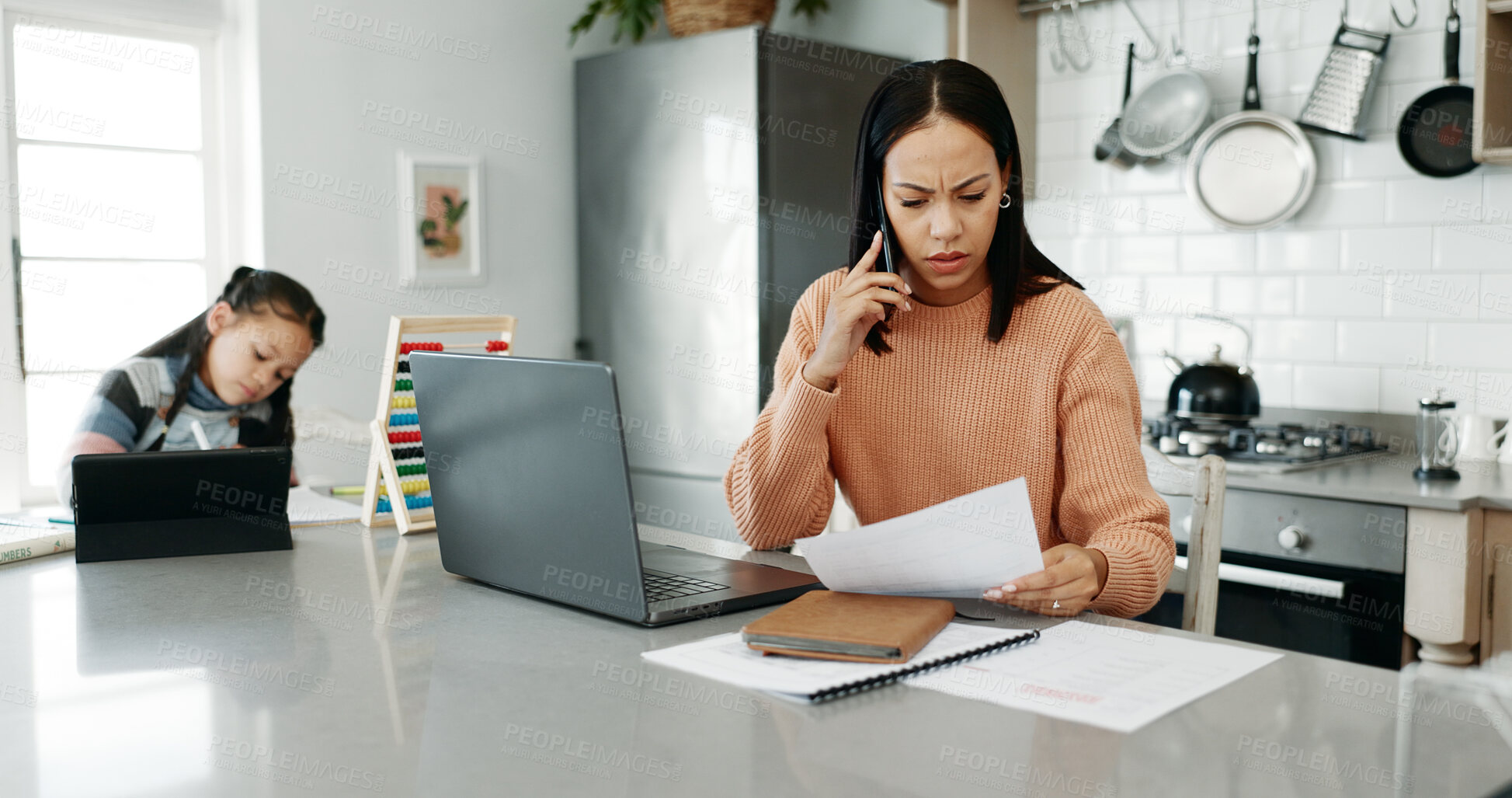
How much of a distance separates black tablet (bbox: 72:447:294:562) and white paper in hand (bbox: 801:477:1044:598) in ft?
2.70

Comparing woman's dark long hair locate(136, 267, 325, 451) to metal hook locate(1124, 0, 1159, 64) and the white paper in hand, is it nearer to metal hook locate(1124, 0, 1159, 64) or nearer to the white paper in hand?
the white paper in hand

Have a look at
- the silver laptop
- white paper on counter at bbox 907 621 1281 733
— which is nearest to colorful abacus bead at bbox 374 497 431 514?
the silver laptop

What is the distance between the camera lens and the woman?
144 cm

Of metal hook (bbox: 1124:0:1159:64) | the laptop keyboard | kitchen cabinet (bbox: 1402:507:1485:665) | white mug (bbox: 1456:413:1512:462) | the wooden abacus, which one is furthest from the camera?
metal hook (bbox: 1124:0:1159:64)

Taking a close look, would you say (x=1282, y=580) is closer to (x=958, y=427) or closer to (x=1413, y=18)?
(x=958, y=427)

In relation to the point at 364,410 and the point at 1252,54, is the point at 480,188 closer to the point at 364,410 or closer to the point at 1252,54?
the point at 364,410

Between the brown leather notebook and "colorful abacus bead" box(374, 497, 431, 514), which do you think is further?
"colorful abacus bead" box(374, 497, 431, 514)

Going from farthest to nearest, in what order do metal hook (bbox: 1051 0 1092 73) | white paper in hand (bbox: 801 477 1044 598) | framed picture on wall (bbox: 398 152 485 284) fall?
framed picture on wall (bbox: 398 152 485 284), metal hook (bbox: 1051 0 1092 73), white paper in hand (bbox: 801 477 1044 598)

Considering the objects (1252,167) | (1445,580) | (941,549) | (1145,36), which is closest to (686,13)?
(1145,36)

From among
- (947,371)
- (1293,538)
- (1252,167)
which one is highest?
(1252,167)

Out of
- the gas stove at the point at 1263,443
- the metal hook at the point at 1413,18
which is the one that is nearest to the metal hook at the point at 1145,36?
the metal hook at the point at 1413,18

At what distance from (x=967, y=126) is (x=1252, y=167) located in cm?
165

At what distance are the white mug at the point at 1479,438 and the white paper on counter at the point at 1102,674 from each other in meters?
1.75

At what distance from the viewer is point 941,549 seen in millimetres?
1100
